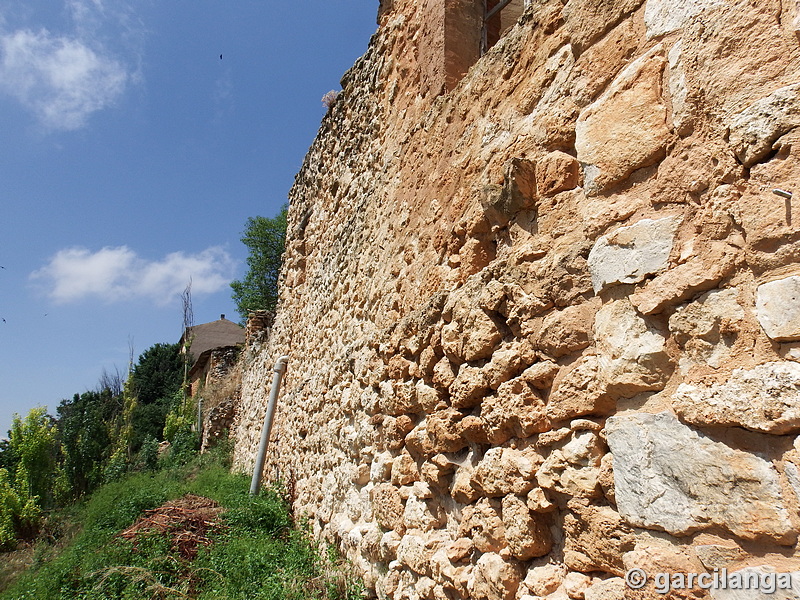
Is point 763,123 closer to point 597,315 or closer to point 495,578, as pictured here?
point 597,315

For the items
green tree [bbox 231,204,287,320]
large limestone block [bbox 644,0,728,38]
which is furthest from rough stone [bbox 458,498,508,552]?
green tree [bbox 231,204,287,320]

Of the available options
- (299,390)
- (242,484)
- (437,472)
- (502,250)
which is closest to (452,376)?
(437,472)

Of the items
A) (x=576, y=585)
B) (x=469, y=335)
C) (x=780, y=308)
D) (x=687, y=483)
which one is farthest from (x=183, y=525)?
(x=780, y=308)

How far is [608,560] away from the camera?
1.49 m

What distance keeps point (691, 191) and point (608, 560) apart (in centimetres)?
110

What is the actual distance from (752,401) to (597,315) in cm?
55

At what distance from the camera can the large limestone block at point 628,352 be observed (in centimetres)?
143

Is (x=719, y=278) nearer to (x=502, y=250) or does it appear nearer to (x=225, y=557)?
(x=502, y=250)

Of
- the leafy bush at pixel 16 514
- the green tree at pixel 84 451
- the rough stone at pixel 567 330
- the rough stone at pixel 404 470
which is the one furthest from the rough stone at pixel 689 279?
the green tree at pixel 84 451

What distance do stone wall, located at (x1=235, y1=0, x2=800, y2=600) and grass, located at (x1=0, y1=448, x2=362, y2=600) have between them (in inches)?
26.3

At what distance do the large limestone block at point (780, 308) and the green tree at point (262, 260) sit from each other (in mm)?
23105

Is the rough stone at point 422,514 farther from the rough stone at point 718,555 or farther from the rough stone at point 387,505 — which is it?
the rough stone at point 718,555

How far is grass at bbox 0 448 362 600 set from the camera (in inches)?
145

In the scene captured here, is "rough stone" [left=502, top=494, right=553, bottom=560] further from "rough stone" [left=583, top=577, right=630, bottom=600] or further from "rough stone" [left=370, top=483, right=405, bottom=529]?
"rough stone" [left=370, top=483, right=405, bottom=529]
